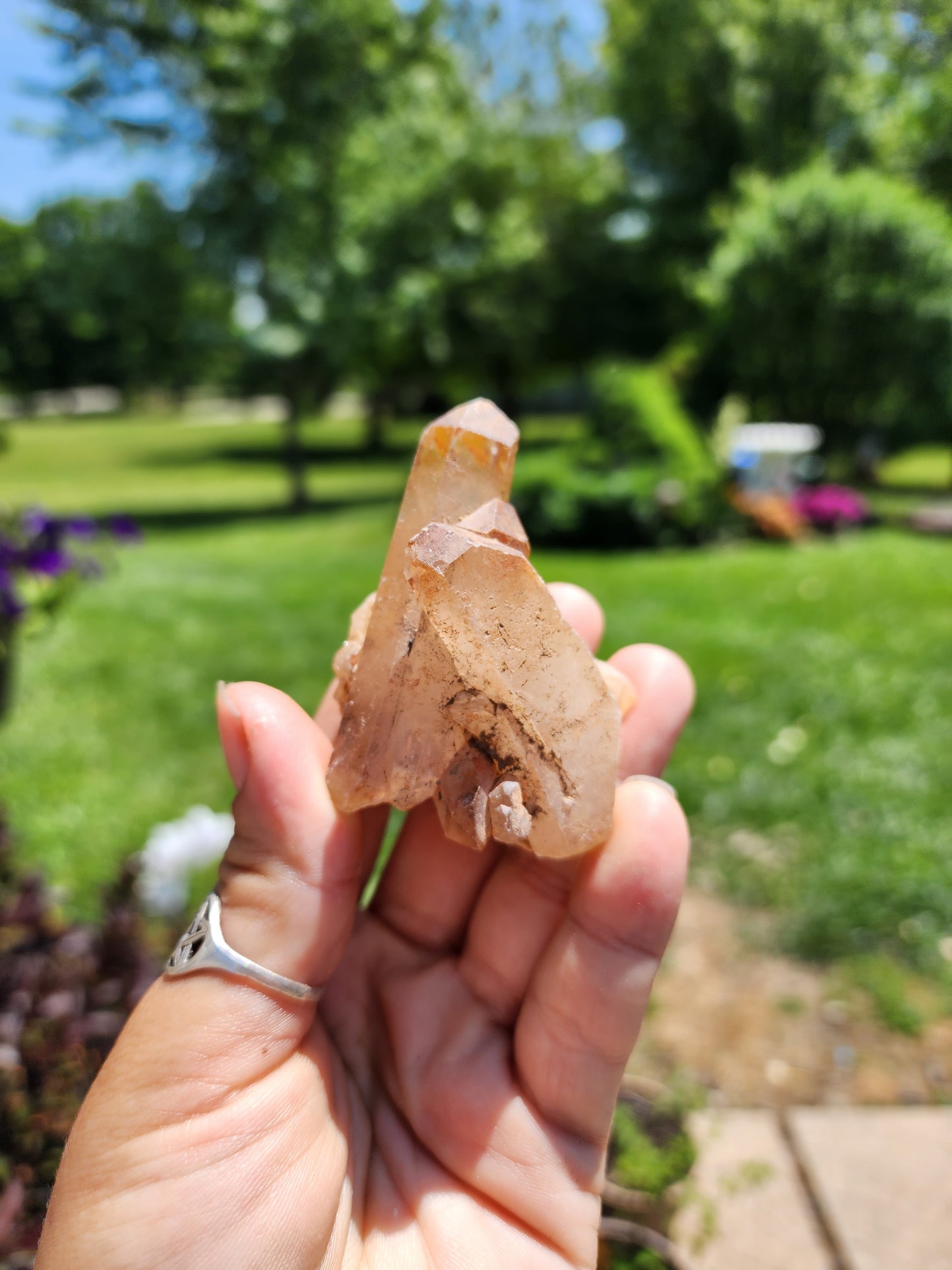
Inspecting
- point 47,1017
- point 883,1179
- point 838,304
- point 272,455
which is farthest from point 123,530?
point 272,455

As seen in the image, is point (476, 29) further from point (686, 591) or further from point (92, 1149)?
point (92, 1149)

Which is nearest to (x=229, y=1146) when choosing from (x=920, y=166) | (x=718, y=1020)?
(x=718, y=1020)

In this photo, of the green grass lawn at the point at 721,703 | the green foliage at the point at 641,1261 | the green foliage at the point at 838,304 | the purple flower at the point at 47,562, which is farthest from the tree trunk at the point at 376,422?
the green foliage at the point at 641,1261

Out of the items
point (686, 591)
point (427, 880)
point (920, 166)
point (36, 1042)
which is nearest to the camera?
point (427, 880)

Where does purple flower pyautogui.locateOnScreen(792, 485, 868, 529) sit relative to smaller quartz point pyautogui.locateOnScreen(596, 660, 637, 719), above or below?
below

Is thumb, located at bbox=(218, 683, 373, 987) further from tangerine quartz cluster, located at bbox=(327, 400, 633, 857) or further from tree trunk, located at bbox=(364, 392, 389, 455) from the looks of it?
tree trunk, located at bbox=(364, 392, 389, 455)

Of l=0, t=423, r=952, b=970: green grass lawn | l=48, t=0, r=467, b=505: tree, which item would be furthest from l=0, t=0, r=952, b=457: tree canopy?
l=0, t=423, r=952, b=970: green grass lawn
